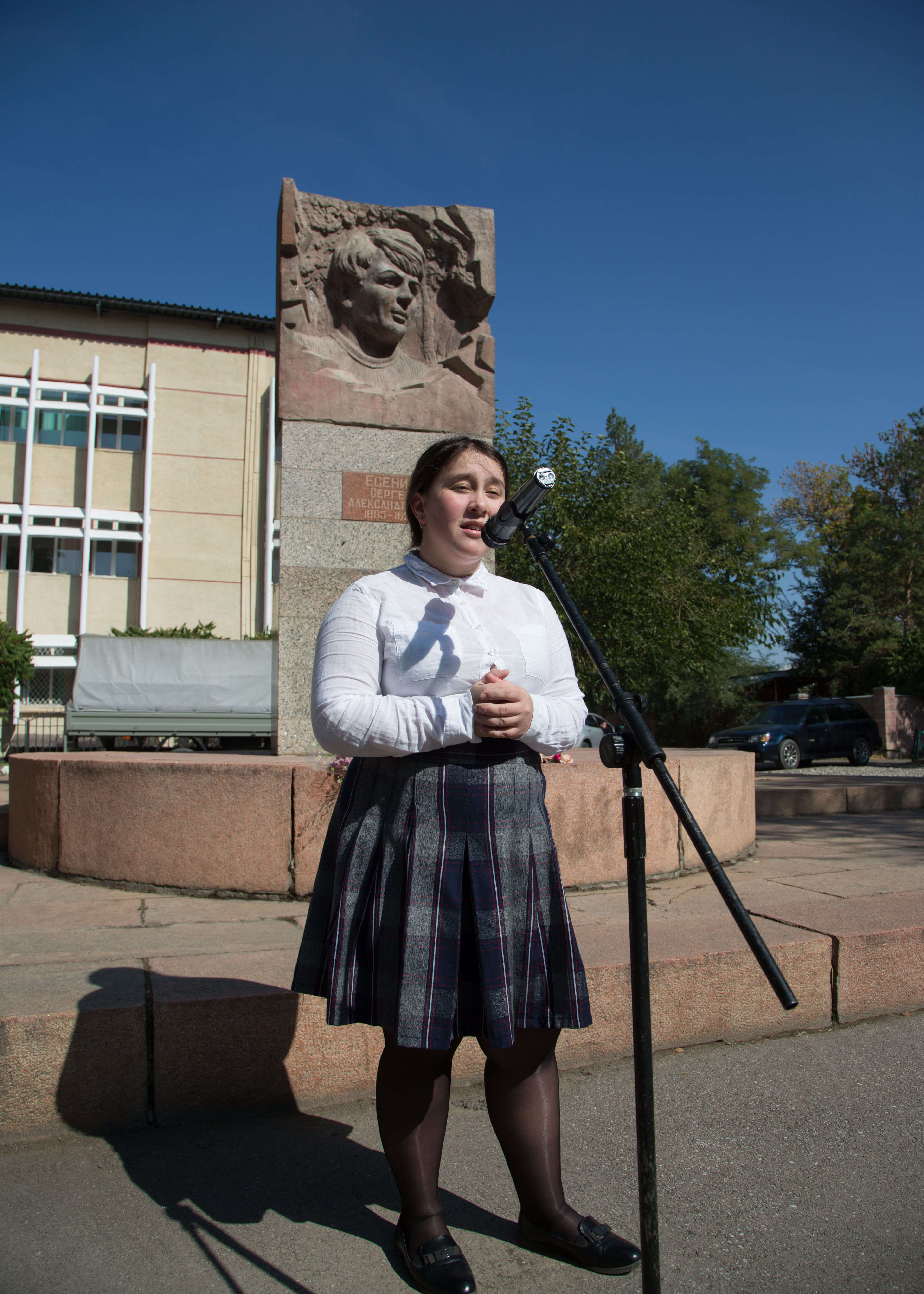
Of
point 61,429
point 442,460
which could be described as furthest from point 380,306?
point 61,429

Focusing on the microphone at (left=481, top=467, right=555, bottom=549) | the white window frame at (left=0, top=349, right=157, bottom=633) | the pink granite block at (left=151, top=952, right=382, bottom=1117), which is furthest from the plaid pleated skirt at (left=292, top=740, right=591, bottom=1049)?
the white window frame at (left=0, top=349, right=157, bottom=633)

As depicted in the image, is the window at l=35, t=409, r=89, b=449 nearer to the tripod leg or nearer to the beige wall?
the beige wall

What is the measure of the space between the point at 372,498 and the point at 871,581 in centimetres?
3246

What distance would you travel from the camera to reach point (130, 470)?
3033 cm

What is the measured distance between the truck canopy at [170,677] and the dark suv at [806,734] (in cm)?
1085

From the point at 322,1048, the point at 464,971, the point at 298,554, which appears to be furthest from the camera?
the point at 298,554

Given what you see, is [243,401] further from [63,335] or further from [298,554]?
[298,554]

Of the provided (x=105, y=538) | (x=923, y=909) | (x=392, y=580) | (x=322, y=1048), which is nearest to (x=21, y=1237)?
(x=322, y=1048)

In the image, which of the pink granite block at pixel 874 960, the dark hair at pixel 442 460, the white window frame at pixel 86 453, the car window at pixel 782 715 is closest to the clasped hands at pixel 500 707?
the dark hair at pixel 442 460

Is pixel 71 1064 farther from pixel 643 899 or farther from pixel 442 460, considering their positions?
pixel 442 460

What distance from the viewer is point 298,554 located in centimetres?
616

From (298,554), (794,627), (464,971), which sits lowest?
(464,971)

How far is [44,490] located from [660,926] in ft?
101

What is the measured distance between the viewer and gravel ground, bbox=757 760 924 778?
15.6 m
